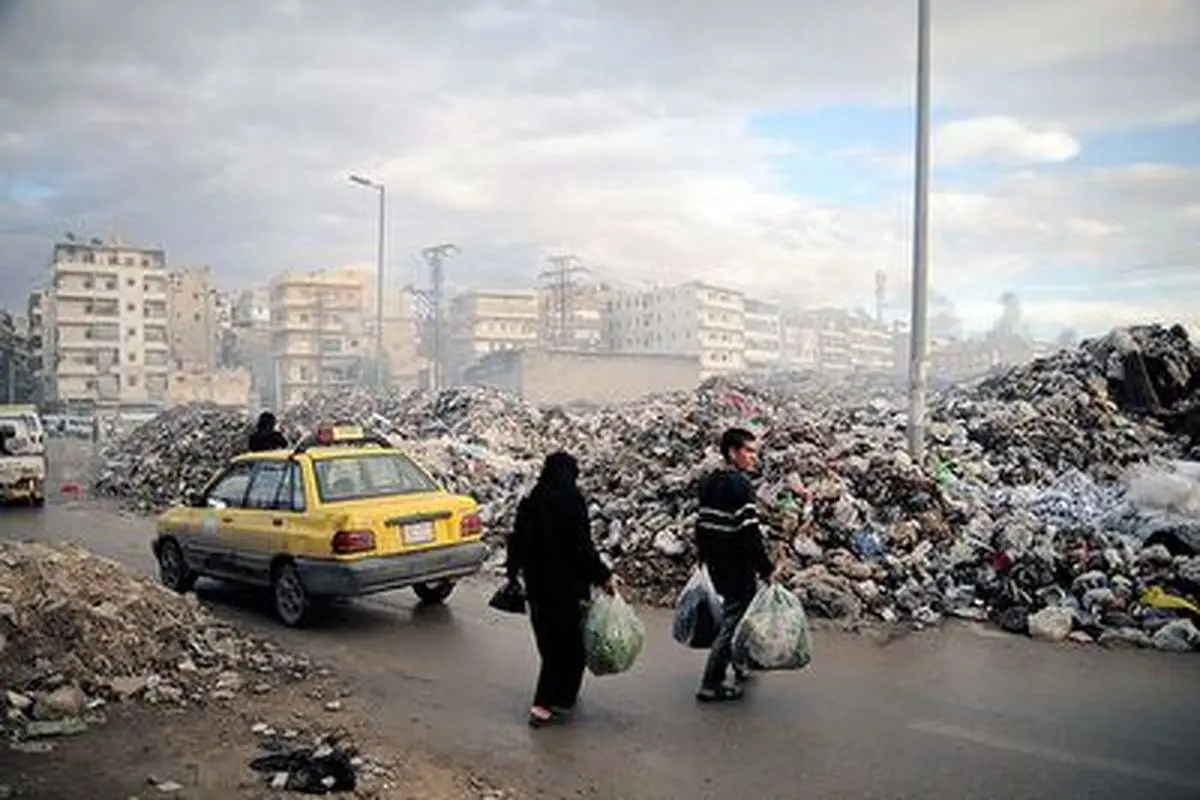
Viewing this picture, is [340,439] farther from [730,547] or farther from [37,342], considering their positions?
[37,342]

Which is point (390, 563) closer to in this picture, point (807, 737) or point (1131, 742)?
point (807, 737)

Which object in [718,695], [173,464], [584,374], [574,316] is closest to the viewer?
[718,695]

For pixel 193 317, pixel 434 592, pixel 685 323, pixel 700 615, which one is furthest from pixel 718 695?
pixel 193 317

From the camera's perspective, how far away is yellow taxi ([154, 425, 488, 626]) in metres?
8.70

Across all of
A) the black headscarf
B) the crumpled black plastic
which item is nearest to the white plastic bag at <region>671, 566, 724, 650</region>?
the black headscarf

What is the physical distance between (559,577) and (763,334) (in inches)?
4736

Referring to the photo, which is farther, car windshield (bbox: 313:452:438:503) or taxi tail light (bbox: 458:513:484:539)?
Answer: taxi tail light (bbox: 458:513:484:539)

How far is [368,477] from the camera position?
9414 millimetres

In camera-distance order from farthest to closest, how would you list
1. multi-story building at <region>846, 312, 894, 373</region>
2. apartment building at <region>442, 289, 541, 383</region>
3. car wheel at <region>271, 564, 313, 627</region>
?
multi-story building at <region>846, 312, 894, 373</region>
apartment building at <region>442, 289, 541, 383</region>
car wheel at <region>271, 564, 313, 627</region>

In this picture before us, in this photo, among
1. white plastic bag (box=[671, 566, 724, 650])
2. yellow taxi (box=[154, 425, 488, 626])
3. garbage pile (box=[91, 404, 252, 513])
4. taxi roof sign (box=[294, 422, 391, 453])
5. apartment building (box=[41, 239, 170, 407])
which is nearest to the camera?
white plastic bag (box=[671, 566, 724, 650])

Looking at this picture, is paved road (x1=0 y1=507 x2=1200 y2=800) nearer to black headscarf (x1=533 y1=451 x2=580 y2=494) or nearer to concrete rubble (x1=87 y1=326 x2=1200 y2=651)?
concrete rubble (x1=87 y1=326 x2=1200 y2=651)

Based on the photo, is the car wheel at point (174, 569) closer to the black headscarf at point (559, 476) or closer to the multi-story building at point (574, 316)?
the black headscarf at point (559, 476)

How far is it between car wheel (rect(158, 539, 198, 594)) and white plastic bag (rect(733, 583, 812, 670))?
6.91 m

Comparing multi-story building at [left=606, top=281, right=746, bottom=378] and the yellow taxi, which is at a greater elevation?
multi-story building at [left=606, top=281, right=746, bottom=378]
